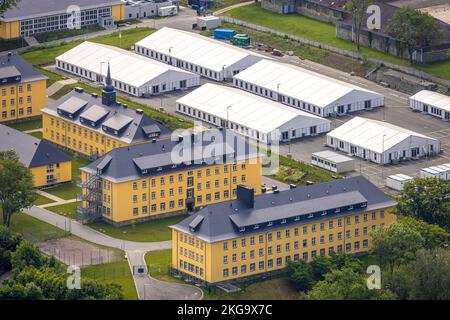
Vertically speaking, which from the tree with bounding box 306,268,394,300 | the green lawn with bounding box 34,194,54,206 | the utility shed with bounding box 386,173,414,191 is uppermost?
the tree with bounding box 306,268,394,300

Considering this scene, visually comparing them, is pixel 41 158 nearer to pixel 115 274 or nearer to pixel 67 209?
pixel 67 209

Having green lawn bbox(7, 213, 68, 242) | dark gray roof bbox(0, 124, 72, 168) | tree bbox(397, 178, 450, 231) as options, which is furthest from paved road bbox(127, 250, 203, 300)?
dark gray roof bbox(0, 124, 72, 168)

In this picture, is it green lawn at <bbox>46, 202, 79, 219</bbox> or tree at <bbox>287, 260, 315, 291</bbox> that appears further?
green lawn at <bbox>46, 202, 79, 219</bbox>

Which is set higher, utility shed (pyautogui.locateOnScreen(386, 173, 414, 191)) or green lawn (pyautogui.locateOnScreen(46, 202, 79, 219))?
utility shed (pyautogui.locateOnScreen(386, 173, 414, 191))

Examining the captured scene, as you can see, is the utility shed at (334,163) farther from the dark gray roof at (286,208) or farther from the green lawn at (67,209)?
the green lawn at (67,209)

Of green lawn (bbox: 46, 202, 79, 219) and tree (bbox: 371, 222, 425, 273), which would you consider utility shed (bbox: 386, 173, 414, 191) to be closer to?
tree (bbox: 371, 222, 425, 273)
